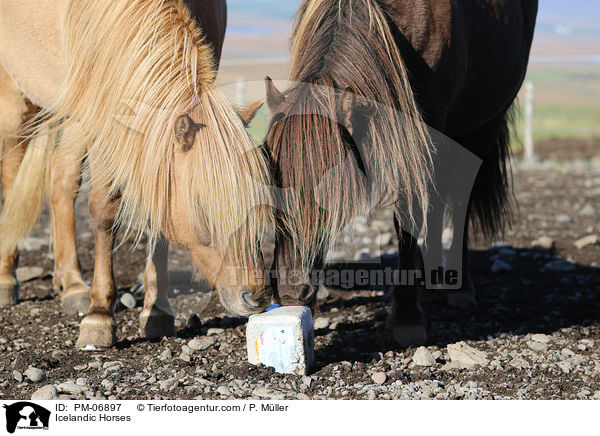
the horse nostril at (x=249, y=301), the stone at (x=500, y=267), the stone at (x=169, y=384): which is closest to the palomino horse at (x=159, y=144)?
the horse nostril at (x=249, y=301)

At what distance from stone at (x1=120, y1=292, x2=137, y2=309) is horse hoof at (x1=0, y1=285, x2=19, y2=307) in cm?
76

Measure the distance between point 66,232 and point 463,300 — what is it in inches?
109

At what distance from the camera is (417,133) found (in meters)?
3.04

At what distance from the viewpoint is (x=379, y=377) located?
2.96m

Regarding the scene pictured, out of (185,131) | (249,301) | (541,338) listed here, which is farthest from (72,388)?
(541,338)

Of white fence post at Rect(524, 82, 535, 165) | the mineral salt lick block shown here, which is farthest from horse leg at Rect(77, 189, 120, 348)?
white fence post at Rect(524, 82, 535, 165)

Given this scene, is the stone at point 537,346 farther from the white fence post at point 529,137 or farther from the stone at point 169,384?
the white fence post at point 529,137

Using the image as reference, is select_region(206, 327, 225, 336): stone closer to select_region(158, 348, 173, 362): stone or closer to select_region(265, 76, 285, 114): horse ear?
select_region(158, 348, 173, 362): stone

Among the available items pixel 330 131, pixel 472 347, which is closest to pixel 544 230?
pixel 472 347

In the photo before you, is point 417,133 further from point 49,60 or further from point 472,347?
point 49,60

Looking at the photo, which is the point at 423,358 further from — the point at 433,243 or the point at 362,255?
the point at 362,255
